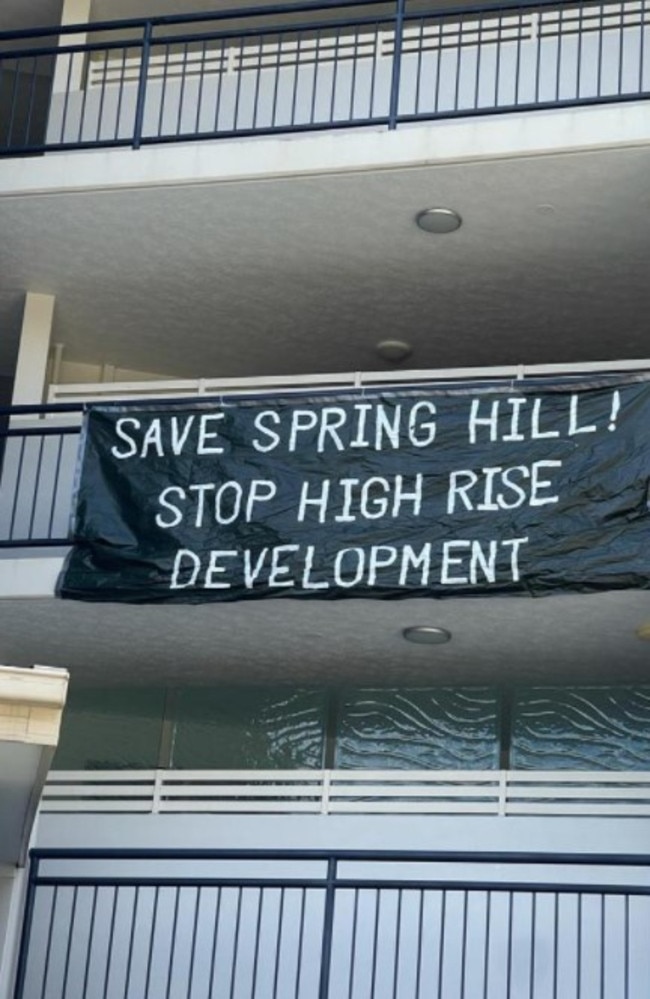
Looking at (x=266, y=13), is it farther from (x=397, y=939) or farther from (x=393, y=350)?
(x=397, y=939)

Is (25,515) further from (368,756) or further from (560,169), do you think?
(560,169)

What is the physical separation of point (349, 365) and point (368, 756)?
3915mm

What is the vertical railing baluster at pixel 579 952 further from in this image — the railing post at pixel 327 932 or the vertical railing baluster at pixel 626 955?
the railing post at pixel 327 932

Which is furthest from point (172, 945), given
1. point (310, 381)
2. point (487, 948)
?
point (310, 381)

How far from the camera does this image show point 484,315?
1794cm

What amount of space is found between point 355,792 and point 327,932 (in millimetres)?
2678

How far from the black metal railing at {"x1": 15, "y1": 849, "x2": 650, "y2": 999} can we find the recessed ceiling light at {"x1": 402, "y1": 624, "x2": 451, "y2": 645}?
5.34ft

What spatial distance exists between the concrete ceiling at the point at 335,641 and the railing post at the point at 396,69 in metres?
3.78

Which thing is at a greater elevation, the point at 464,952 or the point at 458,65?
the point at 458,65

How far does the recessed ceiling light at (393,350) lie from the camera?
18516 mm

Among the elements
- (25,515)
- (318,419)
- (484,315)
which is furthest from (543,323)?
(25,515)

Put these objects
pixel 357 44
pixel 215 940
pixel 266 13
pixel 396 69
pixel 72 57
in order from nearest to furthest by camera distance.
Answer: pixel 215 940
pixel 396 69
pixel 266 13
pixel 357 44
pixel 72 57

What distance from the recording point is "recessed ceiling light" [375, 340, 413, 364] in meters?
18.5

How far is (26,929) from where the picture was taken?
45.9 ft
